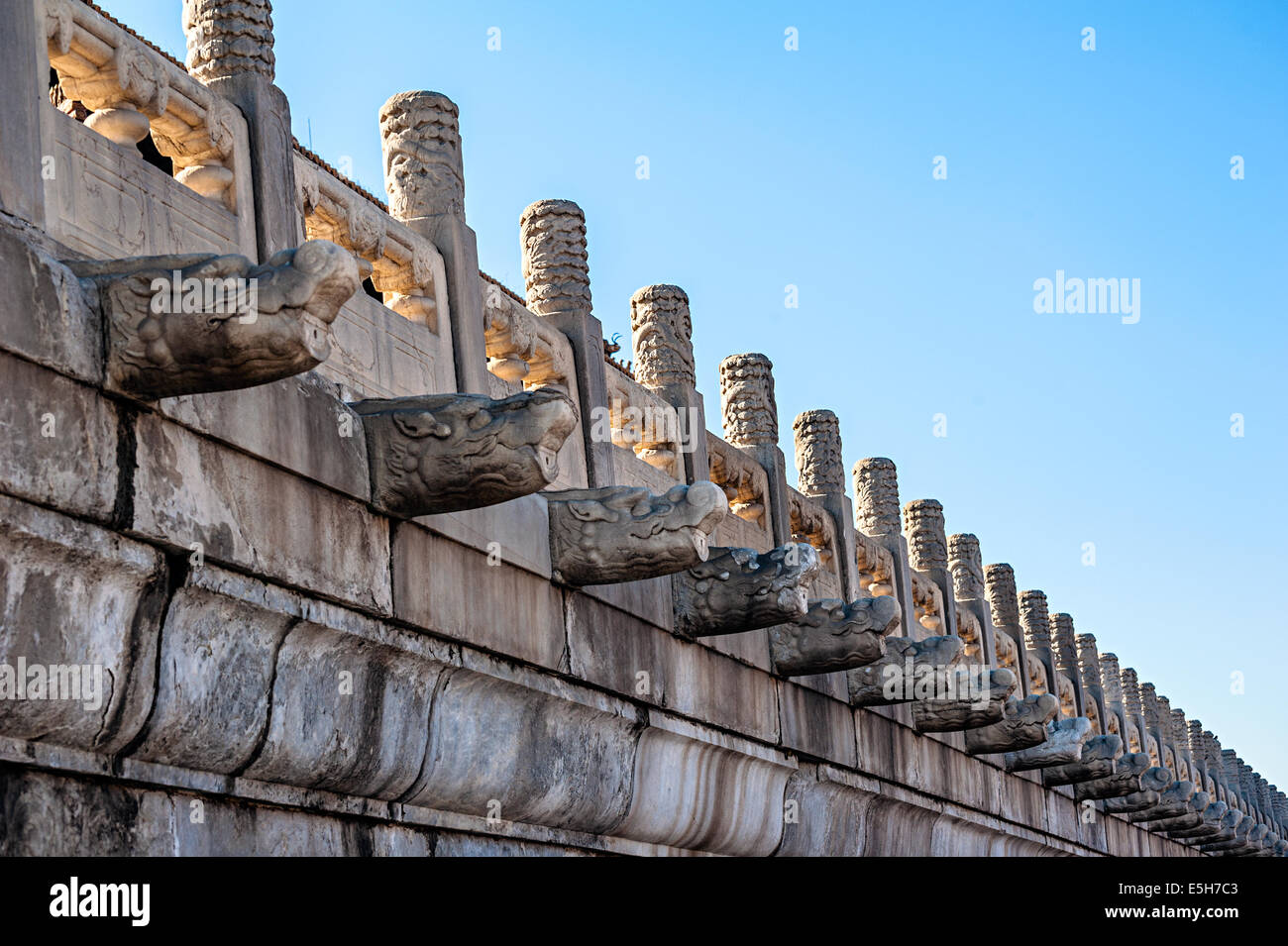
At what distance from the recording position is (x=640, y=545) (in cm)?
737

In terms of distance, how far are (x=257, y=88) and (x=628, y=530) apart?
7.58 feet

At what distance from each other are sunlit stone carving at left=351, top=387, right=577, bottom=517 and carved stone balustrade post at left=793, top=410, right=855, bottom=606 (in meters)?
7.24

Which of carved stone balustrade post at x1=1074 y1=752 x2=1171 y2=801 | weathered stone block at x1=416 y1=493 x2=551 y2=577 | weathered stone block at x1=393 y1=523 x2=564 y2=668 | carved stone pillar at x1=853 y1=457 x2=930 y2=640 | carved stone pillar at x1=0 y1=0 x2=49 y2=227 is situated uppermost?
carved stone pillar at x1=853 y1=457 x2=930 y2=640

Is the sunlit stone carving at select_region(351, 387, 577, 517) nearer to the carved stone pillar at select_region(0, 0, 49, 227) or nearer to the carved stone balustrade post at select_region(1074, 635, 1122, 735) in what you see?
the carved stone pillar at select_region(0, 0, 49, 227)

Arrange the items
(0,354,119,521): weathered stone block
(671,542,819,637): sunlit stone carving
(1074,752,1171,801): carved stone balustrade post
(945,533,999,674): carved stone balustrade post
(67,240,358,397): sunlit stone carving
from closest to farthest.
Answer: (0,354,119,521): weathered stone block → (67,240,358,397): sunlit stone carving → (671,542,819,637): sunlit stone carving → (945,533,999,674): carved stone balustrade post → (1074,752,1171,801): carved stone balustrade post

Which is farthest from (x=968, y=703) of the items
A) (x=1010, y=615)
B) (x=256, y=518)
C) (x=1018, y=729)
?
(x=1010, y=615)

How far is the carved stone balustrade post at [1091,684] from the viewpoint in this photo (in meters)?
22.8

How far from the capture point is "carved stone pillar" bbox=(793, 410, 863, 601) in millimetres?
13430

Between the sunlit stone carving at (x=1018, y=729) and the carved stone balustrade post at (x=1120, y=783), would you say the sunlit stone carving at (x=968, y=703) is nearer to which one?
the sunlit stone carving at (x=1018, y=729)

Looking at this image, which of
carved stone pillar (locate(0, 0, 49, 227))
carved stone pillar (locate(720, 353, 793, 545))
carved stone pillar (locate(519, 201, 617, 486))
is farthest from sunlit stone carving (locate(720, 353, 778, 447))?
carved stone pillar (locate(0, 0, 49, 227))

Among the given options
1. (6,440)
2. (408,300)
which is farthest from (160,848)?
(408,300)
